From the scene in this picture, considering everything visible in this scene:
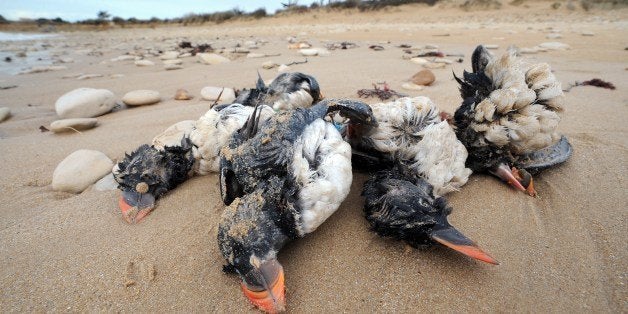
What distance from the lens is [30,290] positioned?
156 cm

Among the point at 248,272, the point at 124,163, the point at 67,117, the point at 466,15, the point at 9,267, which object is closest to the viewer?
the point at 248,272

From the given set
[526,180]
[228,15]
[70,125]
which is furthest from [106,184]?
[228,15]

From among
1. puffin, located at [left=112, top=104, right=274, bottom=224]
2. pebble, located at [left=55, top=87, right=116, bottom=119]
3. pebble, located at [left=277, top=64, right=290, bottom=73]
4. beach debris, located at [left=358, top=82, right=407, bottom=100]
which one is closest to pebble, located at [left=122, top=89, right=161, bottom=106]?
pebble, located at [left=55, top=87, right=116, bottom=119]

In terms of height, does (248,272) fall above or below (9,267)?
above

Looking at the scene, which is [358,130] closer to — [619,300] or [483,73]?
[483,73]

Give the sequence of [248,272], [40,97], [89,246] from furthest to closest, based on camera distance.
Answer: [40,97]
[89,246]
[248,272]

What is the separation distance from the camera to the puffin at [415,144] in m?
1.88

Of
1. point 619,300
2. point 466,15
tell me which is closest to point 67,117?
point 619,300

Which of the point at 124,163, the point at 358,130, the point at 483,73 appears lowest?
the point at 124,163

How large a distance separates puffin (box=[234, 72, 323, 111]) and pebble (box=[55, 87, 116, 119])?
8.35 ft

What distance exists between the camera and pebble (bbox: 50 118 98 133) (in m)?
3.61

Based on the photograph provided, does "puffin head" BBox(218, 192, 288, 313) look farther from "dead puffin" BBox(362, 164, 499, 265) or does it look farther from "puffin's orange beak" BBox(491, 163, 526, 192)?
"puffin's orange beak" BBox(491, 163, 526, 192)

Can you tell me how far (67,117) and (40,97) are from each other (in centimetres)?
232

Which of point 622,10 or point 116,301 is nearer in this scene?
point 116,301
